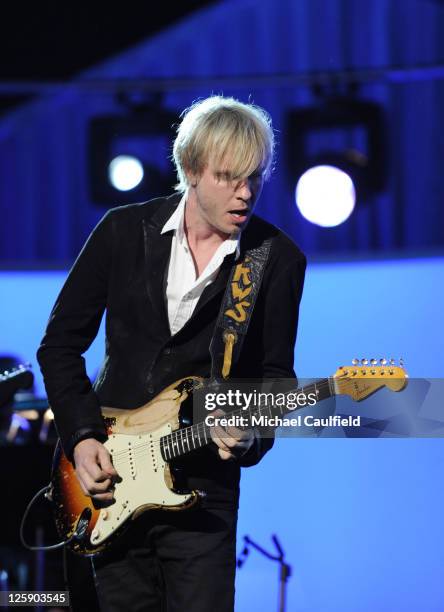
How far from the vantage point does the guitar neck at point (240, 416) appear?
2.77 metres

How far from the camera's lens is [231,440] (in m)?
2.64

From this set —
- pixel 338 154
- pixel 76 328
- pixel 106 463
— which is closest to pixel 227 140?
pixel 76 328

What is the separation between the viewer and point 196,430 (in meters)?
2.77

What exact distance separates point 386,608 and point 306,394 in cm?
326

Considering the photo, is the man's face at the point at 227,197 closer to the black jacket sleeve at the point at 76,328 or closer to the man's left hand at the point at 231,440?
the black jacket sleeve at the point at 76,328

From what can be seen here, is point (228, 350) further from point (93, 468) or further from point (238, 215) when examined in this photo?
point (93, 468)

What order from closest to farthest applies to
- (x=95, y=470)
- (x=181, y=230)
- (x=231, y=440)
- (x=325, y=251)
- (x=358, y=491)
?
(x=231, y=440) < (x=95, y=470) < (x=181, y=230) < (x=358, y=491) < (x=325, y=251)

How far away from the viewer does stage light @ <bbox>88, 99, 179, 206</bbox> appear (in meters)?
5.71

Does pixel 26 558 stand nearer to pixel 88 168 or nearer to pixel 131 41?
pixel 88 168

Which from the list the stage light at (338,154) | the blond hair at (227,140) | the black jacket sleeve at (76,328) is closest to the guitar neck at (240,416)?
the black jacket sleeve at (76,328)

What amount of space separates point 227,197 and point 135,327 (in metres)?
0.48

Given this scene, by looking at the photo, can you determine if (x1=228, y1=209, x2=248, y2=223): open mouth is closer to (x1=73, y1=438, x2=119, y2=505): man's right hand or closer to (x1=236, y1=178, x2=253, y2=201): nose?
(x1=236, y1=178, x2=253, y2=201): nose

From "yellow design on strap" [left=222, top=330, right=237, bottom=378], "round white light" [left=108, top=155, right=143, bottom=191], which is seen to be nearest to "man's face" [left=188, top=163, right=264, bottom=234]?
"yellow design on strap" [left=222, top=330, right=237, bottom=378]

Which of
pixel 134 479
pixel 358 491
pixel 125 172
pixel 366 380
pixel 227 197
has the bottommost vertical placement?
pixel 358 491
